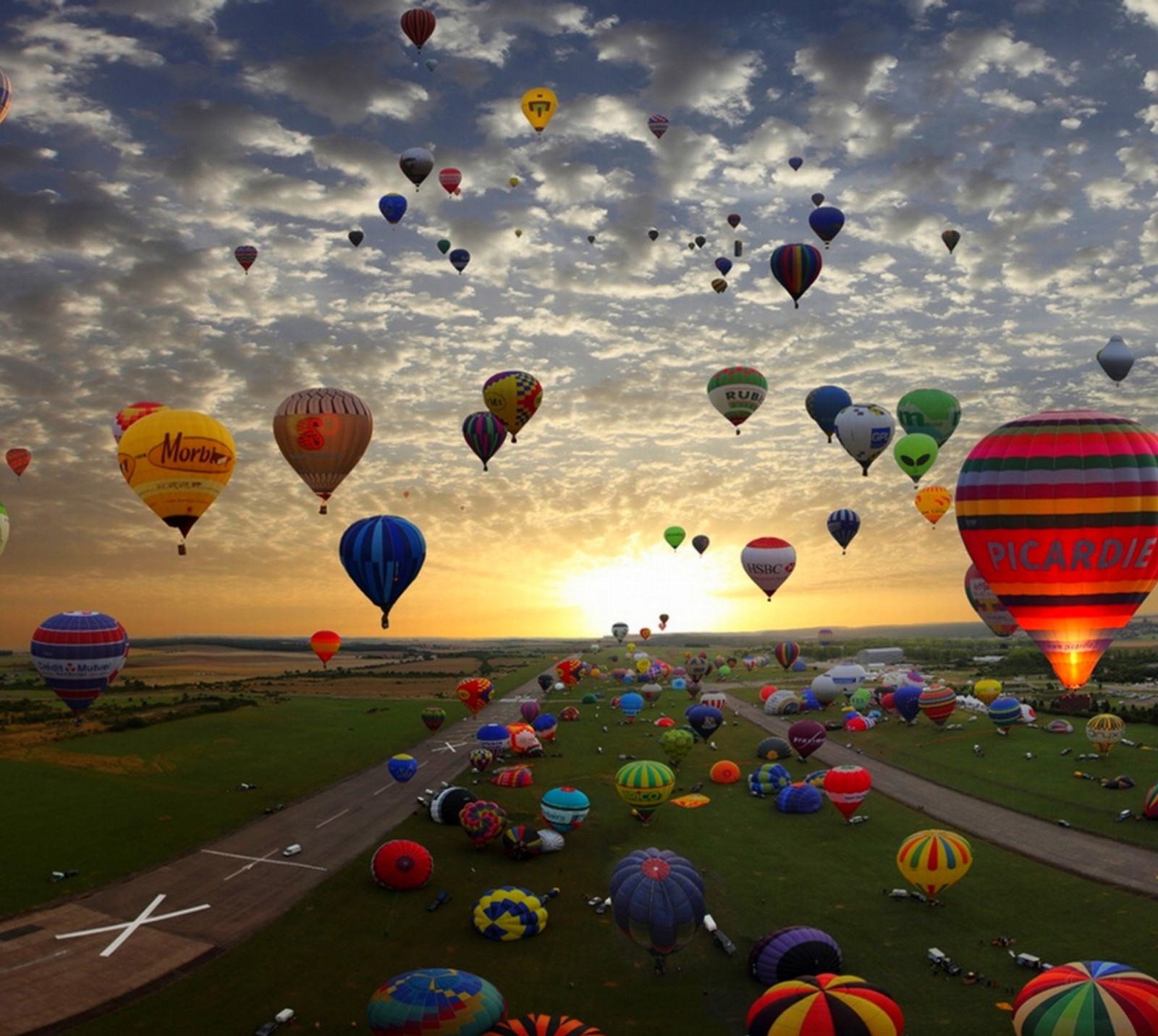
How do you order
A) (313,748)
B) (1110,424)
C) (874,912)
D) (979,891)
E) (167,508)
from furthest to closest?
1. (313,748)
2. (167,508)
3. (979,891)
4. (874,912)
5. (1110,424)

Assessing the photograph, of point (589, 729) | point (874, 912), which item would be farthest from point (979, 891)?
point (589, 729)

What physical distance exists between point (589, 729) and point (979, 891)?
49.8 m

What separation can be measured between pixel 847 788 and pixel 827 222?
38.4 meters

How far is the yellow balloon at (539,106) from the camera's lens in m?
58.9

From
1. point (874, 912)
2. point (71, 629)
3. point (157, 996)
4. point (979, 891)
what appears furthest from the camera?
point (71, 629)

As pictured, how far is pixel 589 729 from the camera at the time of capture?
8088cm

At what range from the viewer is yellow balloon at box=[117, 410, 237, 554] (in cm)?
4280

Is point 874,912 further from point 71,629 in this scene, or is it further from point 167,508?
point 71,629

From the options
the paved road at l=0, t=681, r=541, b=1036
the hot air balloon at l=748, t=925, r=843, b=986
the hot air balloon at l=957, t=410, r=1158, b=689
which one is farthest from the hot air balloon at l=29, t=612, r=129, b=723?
the hot air balloon at l=957, t=410, r=1158, b=689

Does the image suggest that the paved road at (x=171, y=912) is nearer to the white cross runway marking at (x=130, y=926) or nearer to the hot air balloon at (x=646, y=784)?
the white cross runway marking at (x=130, y=926)

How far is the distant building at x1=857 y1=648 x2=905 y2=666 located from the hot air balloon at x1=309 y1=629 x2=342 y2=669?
110 meters

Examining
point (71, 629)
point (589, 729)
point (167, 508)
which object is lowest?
point (589, 729)

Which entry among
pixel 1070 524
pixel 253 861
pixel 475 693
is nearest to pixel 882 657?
pixel 475 693

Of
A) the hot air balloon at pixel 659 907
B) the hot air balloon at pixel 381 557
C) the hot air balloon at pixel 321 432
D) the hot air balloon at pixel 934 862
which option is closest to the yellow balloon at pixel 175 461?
the hot air balloon at pixel 321 432
